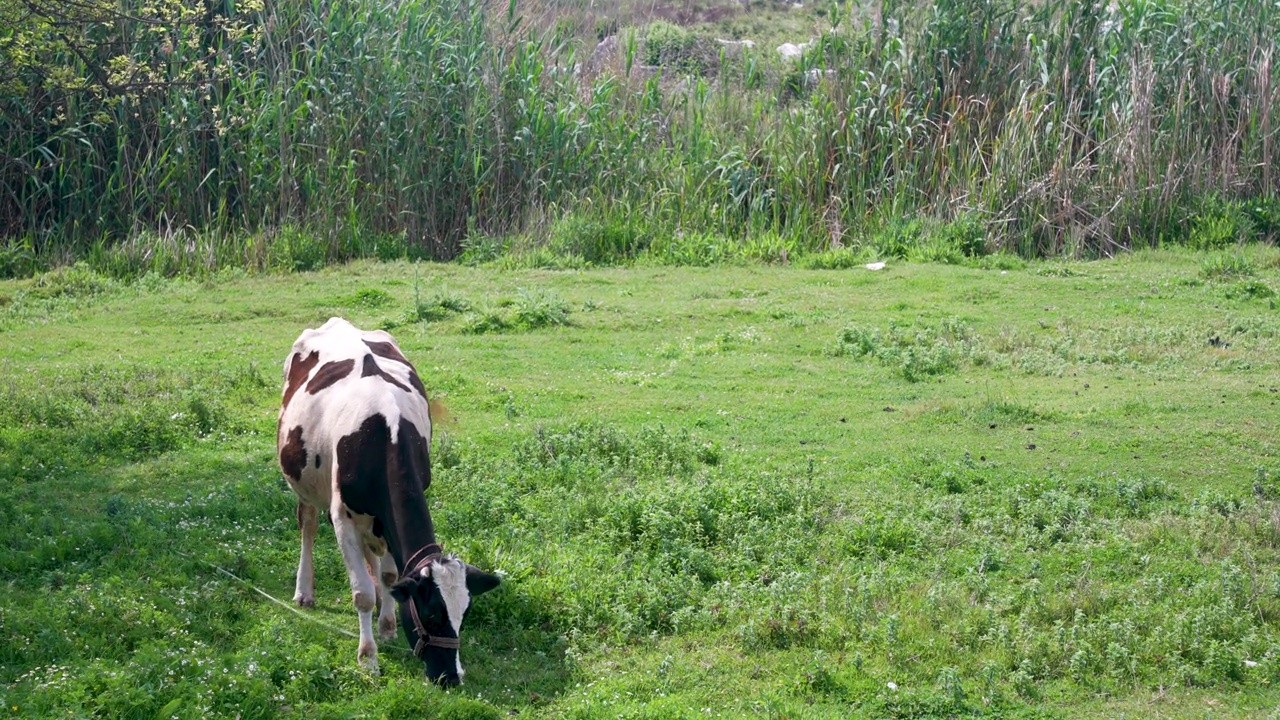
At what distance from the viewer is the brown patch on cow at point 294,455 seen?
6.93m

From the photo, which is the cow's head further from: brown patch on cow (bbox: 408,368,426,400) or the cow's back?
brown patch on cow (bbox: 408,368,426,400)

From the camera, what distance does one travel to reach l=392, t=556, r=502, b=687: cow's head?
5.73 m

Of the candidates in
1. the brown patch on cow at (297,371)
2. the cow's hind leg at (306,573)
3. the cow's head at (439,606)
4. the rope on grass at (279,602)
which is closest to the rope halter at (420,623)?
the cow's head at (439,606)

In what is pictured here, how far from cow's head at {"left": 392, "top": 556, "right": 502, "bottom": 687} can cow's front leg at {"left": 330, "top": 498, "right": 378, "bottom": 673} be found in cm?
34

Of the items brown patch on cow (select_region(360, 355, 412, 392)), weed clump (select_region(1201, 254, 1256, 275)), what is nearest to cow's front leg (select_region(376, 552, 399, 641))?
brown patch on cow (select_region(360, 355, 412, 392))

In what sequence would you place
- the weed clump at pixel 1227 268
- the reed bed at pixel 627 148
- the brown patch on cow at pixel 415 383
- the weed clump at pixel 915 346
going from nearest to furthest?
the brown patch on cow at pixel 415 383
the weed clump at pixel 915 346
the weed clump at pixel 1227 268
the reed bed at pixel 627 148

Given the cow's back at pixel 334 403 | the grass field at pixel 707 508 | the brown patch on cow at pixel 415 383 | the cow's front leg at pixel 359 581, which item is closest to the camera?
the grass field at pixel 707 508

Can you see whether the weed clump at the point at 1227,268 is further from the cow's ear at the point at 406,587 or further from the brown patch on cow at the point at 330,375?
the cow's ear at the point at 406,587

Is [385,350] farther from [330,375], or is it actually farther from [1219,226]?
[1219,226]

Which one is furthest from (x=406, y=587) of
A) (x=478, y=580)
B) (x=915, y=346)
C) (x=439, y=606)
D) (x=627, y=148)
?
(x=627, y=148)

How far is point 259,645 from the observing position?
6.06 metres

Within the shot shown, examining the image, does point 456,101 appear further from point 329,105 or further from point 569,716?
point 569,716

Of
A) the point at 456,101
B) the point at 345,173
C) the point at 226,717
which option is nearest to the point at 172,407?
the point at 226,717

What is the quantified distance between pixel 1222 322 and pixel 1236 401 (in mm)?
2779
